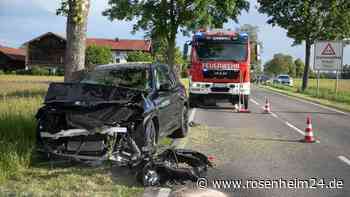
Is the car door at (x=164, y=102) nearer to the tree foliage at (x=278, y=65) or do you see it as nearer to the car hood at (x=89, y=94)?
the car hood at (x=89, y=94)

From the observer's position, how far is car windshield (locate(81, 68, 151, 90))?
8945mm

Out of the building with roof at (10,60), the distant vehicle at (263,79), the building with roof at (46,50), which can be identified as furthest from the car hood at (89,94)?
the building with roof at (10,60)

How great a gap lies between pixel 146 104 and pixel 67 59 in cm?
653

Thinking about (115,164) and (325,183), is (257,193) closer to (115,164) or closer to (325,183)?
(325,183)

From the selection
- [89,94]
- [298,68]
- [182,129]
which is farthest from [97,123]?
[298,68]

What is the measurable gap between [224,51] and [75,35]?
8096 mm

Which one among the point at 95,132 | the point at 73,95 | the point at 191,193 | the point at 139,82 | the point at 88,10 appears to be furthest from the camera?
the point at 88,10

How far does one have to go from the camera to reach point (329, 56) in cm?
3459

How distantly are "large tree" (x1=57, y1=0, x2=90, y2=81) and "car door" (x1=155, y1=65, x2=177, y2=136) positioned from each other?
3.07 m

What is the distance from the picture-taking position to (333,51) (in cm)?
3434

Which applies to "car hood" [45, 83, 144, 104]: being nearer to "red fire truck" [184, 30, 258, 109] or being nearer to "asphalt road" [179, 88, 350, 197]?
"asphalt road" [179, 88, 350, 197]

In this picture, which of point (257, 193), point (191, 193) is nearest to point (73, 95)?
point (191, 193)

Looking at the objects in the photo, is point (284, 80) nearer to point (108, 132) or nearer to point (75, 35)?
point (75, 35)

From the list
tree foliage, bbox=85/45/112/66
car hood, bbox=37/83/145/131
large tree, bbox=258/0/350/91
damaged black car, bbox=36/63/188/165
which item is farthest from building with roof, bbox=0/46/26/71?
damaged black car, bbox=36/63/188/165
